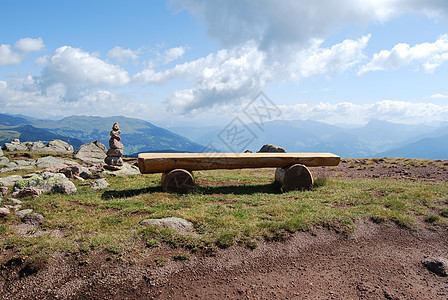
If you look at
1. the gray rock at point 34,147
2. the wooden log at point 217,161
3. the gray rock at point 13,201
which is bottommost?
the gray rock at point 34,147

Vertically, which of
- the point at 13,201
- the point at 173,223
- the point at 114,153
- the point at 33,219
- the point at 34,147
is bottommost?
the point at 34,147

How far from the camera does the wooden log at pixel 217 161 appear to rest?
952 centimetres

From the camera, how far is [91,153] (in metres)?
27.3

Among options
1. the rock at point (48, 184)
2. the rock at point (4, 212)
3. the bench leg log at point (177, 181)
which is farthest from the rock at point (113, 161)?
the rock at point (4, 212)

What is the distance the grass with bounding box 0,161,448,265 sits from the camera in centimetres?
552

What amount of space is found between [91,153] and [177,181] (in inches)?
869

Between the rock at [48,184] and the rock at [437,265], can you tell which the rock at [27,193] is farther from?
the rock at [437,265]

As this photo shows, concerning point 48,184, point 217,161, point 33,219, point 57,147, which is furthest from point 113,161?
point 57,147

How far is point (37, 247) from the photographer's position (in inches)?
203

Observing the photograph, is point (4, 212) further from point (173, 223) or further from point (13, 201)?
point (173, 223)

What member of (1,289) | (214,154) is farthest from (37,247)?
(214,154)

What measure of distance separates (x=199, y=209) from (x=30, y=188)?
6294 millimetres

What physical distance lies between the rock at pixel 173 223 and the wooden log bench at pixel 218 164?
3.25 metres

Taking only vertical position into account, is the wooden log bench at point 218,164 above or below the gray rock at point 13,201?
above
